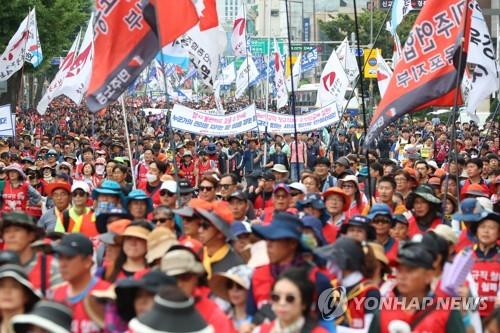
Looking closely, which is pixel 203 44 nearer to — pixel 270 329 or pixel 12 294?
pixel 12 294

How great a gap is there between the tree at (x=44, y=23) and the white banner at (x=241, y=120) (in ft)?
68.5

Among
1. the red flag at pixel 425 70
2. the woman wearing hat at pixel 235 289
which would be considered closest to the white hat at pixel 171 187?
the red flag at pixel 425 70

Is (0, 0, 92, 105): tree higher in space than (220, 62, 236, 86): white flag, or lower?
higher

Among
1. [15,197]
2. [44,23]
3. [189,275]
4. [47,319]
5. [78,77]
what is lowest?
[15,197]

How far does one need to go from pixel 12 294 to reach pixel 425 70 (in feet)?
20.1

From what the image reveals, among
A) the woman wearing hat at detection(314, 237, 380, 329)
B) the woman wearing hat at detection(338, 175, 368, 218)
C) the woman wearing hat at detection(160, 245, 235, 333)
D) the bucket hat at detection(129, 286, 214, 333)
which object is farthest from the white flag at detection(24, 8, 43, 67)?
the bucket hat at detection(129, 286, 214, 333)

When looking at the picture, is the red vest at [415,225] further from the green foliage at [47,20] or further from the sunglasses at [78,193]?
the green foliage at [47,20]

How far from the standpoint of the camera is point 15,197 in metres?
14.3

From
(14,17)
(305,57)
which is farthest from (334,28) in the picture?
(14,17)

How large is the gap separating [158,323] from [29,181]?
10.9m

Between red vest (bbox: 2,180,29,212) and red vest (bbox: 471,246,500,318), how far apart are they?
7.08 meters

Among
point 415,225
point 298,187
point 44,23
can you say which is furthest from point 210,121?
point 44,23

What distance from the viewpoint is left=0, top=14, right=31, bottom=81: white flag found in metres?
25.8

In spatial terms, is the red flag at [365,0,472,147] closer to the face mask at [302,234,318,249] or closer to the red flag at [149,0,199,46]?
the red flag at [149,0,199,46]
